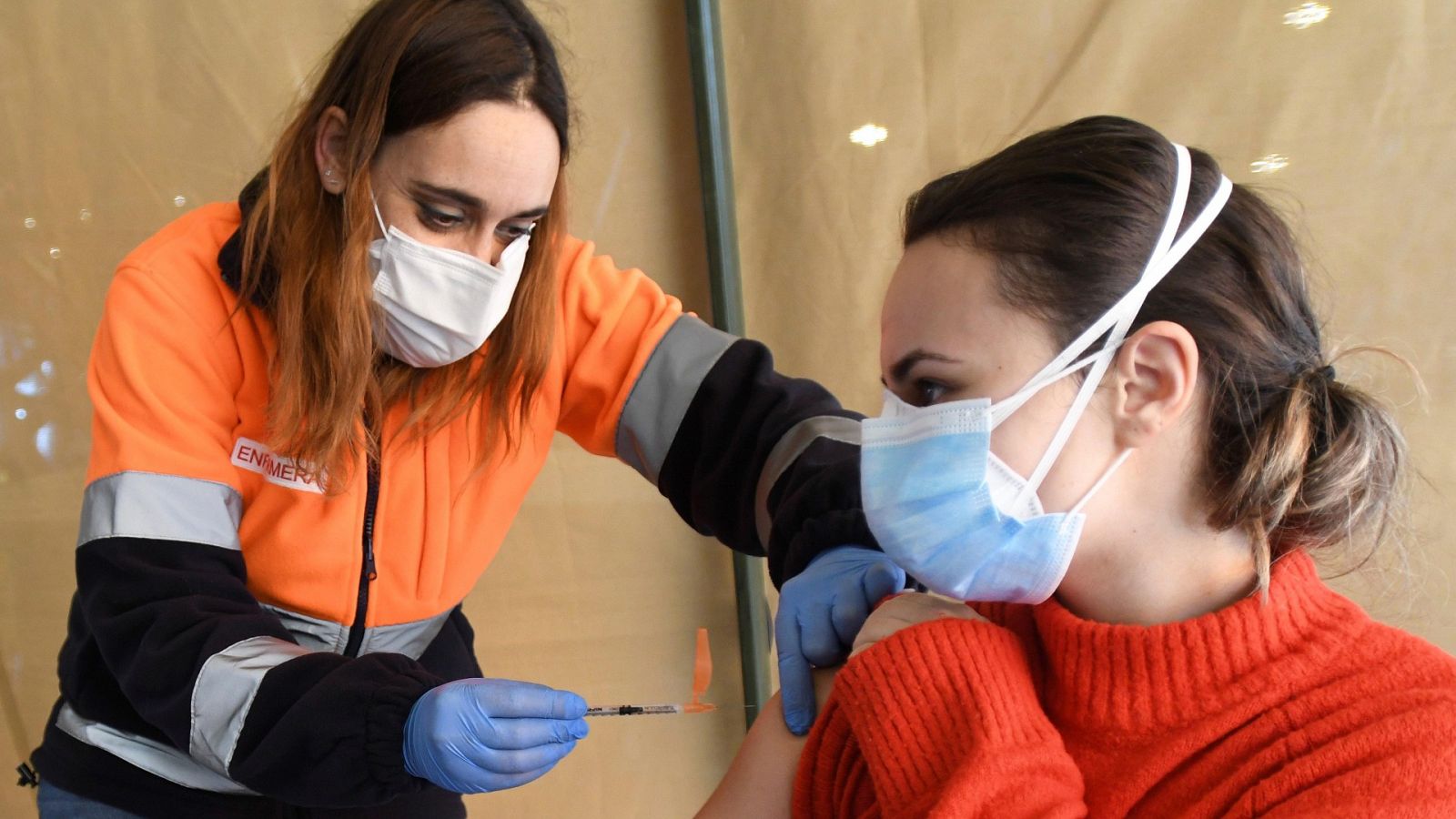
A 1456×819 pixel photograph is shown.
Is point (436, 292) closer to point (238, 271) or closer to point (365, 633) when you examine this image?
point (238, 271)

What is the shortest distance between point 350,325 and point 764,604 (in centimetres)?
167

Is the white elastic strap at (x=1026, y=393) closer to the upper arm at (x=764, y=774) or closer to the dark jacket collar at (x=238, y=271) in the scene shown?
the upper arm at (x=764, y=774)

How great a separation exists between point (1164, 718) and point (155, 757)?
4.03 ft

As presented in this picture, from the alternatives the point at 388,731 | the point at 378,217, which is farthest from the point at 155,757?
the point at 378,217

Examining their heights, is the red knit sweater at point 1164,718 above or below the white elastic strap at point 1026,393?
below

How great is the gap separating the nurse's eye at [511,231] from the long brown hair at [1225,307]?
25.8 inches

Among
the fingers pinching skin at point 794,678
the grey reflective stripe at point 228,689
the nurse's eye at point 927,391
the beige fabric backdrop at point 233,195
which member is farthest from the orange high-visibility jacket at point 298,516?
the beige fabric backdrop at point 233,195

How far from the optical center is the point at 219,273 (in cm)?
151

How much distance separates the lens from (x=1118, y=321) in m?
1.05

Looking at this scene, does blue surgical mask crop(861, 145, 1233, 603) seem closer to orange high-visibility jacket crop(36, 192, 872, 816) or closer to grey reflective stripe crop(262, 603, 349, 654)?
orange high-visibility jacket crop(36, 192, 872, 816)

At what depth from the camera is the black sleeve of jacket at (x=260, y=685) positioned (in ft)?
4.06

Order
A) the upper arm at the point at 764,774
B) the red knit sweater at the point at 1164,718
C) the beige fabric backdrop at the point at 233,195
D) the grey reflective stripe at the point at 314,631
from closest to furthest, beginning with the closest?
the red knit sweater at the point at 1164,718 < the upper arm at the point at 764,774 < the grey reflective stripe at the point at 314,631 < the beige fabric backdrop at the point at 233,195

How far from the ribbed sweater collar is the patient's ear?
6.7 inches

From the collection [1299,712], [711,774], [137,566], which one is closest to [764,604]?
[711,774]
